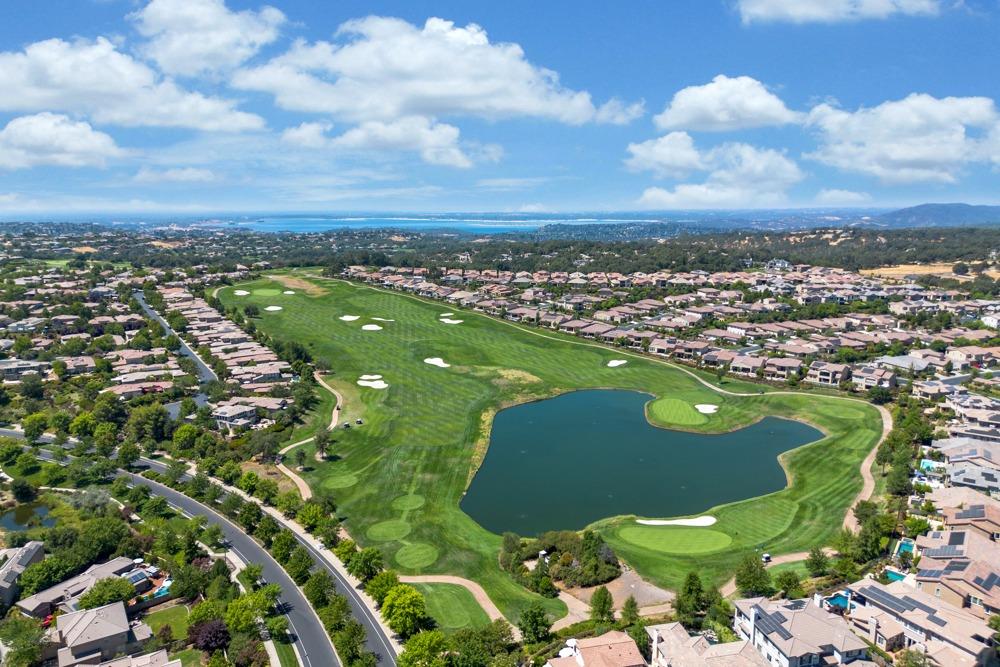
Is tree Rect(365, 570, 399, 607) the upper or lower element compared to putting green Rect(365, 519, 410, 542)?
upper

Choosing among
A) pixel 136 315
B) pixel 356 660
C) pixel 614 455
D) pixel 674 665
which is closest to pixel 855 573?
pixel 674 665

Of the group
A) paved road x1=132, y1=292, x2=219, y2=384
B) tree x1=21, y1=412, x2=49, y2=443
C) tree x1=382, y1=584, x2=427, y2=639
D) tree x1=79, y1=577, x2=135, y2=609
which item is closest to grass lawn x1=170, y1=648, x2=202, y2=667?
tree x1=79, y1=577, x2=135, y2=609

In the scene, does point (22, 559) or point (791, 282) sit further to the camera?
point (791, 282)

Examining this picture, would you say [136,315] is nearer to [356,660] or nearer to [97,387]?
[97,387]

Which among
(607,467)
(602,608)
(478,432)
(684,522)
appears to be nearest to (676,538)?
(684,522)

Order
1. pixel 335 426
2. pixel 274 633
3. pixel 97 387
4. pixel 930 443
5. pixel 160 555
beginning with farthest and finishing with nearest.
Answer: pixel 97 387, pixel 335 426, pixel 930 443, pixel 160 555, pixel 274 633

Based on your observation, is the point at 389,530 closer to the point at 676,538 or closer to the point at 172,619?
the point at 172,619

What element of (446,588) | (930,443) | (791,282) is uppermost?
(791,282)

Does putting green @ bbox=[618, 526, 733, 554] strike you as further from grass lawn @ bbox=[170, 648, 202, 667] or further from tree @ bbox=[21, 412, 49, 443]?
tree @ bbox=[21, 412, 49, 443]
